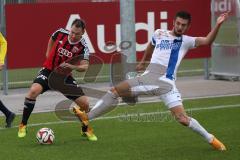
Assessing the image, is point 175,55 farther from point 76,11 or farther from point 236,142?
point 76,11

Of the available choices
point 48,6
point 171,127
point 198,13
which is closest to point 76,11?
point 48,6

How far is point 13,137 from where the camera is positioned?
478 inches

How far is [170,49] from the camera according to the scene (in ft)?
35.4

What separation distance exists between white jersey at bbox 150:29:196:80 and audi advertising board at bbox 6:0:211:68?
7.47 m

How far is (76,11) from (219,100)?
457 cm

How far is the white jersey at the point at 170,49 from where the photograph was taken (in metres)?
10.8

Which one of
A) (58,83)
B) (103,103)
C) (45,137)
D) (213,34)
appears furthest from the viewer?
(58,83)

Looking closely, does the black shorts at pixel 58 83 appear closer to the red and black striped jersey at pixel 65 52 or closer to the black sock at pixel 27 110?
the red and black striped jersey at pixel 65 52

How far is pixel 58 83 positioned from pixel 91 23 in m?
6.97

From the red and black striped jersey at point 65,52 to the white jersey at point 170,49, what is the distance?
56.4 inches

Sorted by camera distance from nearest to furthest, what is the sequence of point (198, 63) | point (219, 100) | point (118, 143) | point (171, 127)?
point (118, 143) → point (171, 127) → point (219, 100) → point (198, 63)

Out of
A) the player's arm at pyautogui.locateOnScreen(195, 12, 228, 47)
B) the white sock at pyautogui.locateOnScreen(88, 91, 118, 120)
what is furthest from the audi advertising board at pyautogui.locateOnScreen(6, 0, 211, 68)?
the player's arm at pyautogui.locateOnScreen(195, 12, 228, 47)

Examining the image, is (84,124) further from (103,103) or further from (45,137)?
(45,137)

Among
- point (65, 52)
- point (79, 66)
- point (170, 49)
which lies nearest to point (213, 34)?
point (170, 49)
